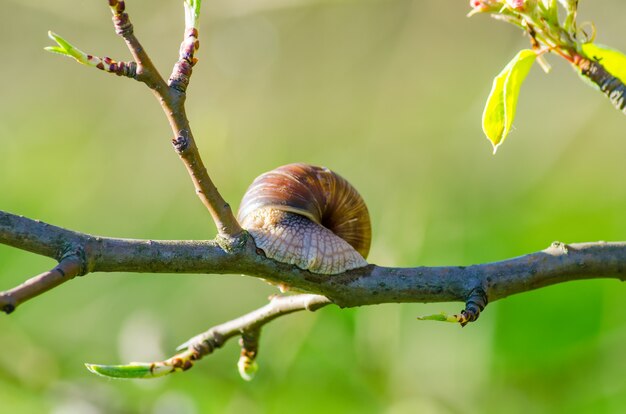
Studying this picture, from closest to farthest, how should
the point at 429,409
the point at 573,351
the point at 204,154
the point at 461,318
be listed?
the point at 461,318 < the point at 429,409 < the point at 573,351 < the point at 204,154

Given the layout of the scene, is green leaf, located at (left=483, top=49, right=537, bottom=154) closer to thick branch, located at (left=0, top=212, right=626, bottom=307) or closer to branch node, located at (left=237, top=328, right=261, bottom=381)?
thick branch, located at (left=0, top=212, right=626, bottom=307)

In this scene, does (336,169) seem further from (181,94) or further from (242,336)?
(181,94)

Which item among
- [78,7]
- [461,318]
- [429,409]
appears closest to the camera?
[461,318]

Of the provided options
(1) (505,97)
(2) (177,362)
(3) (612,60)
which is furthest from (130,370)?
(3) (612,60)

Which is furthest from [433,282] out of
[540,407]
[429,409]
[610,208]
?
[610,208]

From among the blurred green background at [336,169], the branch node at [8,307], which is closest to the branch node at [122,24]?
the branch node at [8,307]

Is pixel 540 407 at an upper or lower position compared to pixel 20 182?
lower

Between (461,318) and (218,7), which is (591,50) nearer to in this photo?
(461,318)
